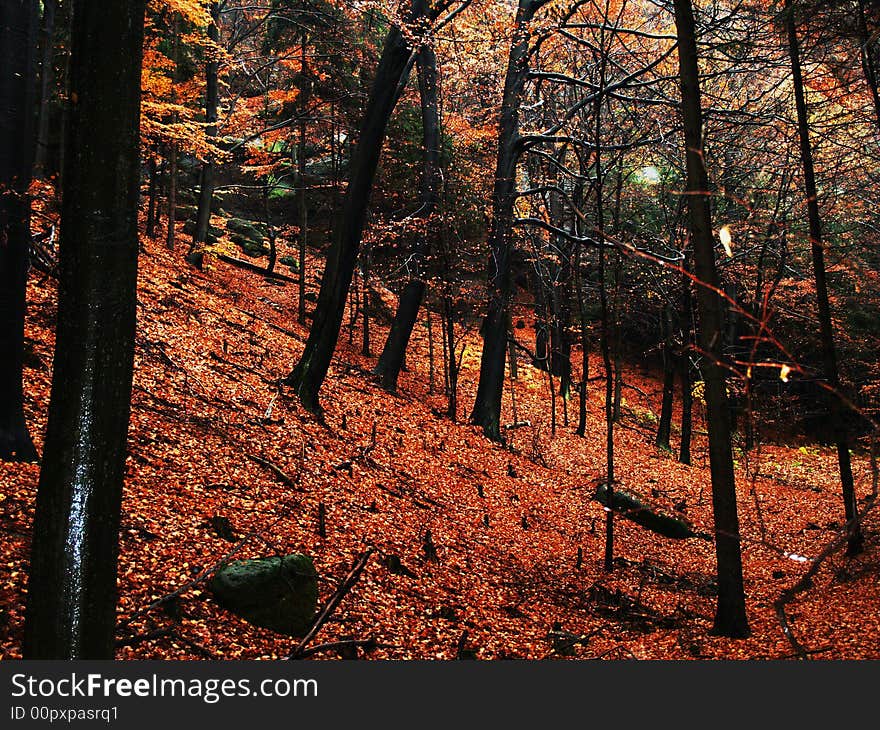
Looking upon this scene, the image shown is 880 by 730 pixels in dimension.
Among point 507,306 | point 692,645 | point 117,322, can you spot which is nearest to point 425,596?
point 692,645

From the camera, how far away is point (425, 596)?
6.82 meters

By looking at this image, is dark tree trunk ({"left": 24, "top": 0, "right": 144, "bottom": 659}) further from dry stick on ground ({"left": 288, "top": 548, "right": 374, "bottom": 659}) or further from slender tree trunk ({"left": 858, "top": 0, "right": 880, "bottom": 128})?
slender tree trunk ({"left": 858, "top": 0, "right": 880, "bottom": 128})

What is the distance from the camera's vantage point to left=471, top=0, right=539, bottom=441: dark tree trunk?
48.4 feet

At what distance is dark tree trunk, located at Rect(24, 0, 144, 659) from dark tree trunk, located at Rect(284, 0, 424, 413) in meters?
7.35

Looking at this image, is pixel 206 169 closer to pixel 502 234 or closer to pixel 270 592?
pixel 502 234

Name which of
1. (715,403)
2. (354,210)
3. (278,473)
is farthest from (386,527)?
(354,210)

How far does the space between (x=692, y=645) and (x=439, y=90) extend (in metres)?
13.9

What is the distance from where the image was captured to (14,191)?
5398 mm

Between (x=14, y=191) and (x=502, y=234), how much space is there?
36.5ft

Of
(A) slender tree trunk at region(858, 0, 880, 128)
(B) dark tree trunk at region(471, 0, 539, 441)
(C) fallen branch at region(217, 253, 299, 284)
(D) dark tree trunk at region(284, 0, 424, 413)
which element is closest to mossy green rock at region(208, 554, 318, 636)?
(D) dark tree trunk at region(284, 0, 424, 413)

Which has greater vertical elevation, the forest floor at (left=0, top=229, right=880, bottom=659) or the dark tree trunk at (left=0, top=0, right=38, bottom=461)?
the dark tree trunk at (left=0, top=0, right=38, bottom=461)

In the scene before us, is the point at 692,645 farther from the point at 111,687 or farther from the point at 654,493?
the point at 654,493

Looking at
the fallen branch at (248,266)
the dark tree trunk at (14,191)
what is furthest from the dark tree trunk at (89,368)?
the fallen branch at (248,266)

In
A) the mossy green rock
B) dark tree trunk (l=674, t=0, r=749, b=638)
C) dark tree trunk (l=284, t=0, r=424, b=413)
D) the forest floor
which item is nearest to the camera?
the mossy green rock
